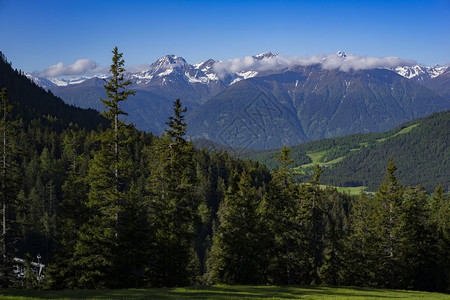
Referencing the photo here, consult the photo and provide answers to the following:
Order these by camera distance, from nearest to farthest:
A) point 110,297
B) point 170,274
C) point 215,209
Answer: point 110,297
point 170,274
point 215,209

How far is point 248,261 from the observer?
4031 centimetres

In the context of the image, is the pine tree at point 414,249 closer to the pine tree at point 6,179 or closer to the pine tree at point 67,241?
the pine tree at point 67,241

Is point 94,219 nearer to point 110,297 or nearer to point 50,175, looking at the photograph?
point 110,297

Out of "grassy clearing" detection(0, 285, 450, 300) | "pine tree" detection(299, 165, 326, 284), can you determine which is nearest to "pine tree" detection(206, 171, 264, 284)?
"grassy clearing" detection(0, 285, 450, 300)

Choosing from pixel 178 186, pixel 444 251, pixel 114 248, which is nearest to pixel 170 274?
pixel 114 248

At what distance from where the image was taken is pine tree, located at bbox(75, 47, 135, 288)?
32.4 meters

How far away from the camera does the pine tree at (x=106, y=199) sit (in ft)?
106

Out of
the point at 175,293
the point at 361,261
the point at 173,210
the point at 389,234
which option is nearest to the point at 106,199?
the point at 173,210

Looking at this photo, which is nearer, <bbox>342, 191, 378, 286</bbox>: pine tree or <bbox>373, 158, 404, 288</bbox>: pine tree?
<bbox>373, 158, 404, 288</bbox>: pine tree

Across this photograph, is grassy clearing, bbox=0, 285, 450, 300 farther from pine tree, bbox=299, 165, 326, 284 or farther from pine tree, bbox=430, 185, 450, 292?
pine tree, bbox=430, 185, 450, 292

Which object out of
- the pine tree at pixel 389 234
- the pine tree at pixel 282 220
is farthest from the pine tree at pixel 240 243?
the pine tree at pixel 389 234

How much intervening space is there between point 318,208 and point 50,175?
4607 inches

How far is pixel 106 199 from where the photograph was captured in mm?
33906

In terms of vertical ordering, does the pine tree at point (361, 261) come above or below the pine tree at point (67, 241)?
below
